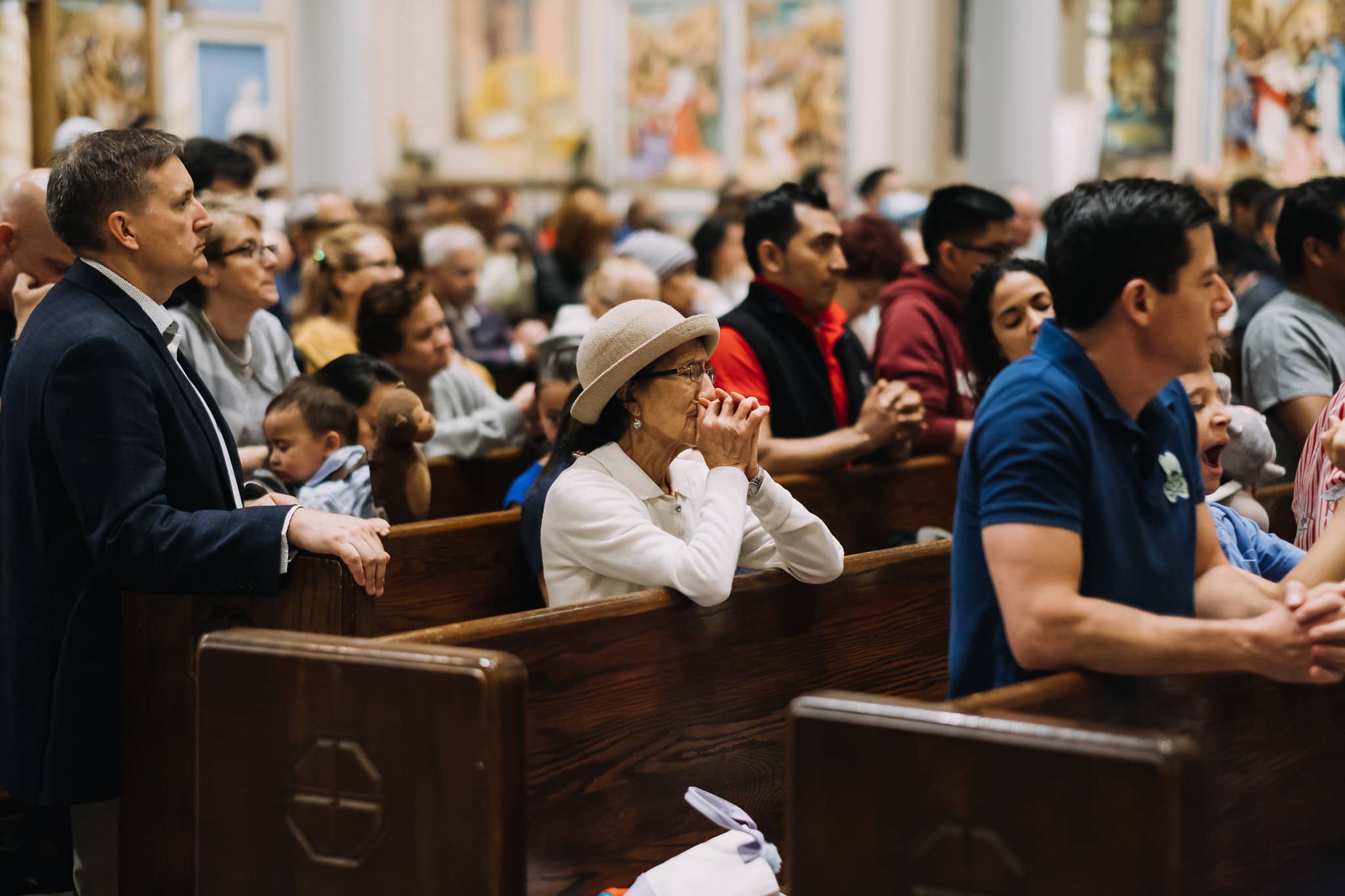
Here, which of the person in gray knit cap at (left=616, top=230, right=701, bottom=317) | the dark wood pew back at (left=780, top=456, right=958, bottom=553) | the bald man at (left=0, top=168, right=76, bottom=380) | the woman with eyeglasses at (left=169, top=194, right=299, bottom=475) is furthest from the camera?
the person in gray knit cap at (left=616, top=230, right=701, bottom=317)

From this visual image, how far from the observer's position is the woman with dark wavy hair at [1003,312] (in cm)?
464

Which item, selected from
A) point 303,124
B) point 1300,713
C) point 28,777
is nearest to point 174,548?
point 28,777

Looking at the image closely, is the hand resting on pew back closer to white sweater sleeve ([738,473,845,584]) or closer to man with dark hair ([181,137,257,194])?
white sweater sleeve ([738,473,845,584])

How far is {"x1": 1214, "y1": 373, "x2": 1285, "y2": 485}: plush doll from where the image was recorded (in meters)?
3.85

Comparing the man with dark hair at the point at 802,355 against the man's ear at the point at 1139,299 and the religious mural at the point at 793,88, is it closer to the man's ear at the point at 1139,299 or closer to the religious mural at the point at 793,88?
the man's ear at the point at 1139,299

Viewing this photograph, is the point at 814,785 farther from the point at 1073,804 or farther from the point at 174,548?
the point at 174,548

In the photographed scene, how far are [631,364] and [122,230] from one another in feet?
3.33

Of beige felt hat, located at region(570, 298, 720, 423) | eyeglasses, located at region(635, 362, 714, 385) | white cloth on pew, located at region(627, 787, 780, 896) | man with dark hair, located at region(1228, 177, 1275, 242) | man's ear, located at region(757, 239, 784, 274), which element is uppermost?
man with dark hair, located at region(1228, 177, 1275, 242)

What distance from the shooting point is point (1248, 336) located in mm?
4754

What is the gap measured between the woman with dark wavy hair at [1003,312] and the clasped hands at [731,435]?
1719 mm

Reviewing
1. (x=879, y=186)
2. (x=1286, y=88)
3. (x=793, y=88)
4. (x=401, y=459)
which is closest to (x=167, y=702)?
(x=401, y=459)

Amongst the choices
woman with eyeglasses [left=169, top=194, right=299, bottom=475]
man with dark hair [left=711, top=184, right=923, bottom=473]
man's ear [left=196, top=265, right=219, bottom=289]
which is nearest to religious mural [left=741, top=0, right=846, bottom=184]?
man with dark hair [left=711, top=184, right=923, bottom=473]

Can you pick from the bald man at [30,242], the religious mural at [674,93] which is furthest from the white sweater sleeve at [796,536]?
the religious mural at [674,93]

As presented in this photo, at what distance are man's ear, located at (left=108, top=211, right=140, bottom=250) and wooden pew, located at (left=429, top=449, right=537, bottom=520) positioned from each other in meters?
1.91
